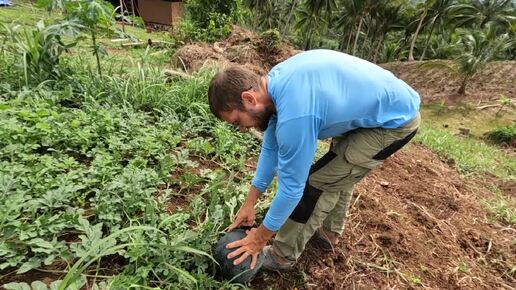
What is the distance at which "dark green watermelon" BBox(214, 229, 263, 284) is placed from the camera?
171 centimetres

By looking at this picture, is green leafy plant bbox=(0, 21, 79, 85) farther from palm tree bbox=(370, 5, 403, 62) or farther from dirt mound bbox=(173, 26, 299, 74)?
palm tree bbox=(370, 5, 403, 62)

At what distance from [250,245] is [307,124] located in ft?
2.24

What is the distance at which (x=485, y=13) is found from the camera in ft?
77.2

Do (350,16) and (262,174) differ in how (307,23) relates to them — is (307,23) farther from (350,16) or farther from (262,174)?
(262,174)

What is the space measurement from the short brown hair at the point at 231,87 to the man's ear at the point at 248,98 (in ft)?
0.05

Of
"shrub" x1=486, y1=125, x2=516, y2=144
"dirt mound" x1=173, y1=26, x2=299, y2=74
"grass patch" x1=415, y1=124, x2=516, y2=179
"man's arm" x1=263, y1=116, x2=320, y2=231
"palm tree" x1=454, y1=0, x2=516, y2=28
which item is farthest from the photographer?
"palm tree" x1=454, y1=0, x2=516, y2=28

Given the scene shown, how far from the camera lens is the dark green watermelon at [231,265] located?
1.71 meters

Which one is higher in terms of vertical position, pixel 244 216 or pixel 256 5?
pixel 244 216

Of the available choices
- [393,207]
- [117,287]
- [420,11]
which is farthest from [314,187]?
[420,11]

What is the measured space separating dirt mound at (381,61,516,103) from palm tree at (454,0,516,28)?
1119 cm

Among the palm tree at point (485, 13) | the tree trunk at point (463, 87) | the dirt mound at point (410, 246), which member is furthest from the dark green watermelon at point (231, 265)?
the palm tree at point (485, 13)

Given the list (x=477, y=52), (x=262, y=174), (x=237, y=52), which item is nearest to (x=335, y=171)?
(x=262, y=174)

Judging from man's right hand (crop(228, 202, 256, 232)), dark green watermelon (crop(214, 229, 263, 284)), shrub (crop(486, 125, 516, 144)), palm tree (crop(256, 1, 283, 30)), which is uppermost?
man's right hand (crop(228, 202, 256, 232))

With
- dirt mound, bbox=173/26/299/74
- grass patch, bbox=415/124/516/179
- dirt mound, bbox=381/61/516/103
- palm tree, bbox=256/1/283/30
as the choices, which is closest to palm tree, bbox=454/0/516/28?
dirt mound, bbox=381/61/516/103
